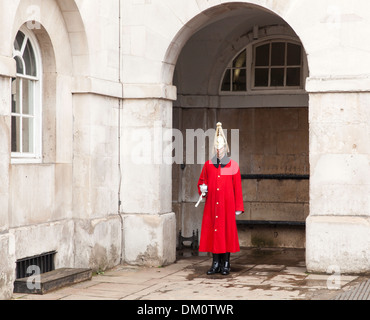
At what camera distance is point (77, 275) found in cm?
1009

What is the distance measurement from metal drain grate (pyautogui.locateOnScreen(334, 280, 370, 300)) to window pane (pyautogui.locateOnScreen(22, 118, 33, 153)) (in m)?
4.21

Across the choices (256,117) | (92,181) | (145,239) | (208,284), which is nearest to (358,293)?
(208,284)

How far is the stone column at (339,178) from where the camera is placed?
1075 cm

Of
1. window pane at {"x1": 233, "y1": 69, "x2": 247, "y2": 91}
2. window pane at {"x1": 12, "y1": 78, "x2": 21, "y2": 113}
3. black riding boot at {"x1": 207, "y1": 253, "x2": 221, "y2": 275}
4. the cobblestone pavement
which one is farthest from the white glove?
window pane at {"x1": 233, "y1": 69, "x2": 247, "y2": 91}

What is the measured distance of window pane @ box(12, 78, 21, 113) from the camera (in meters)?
10.0

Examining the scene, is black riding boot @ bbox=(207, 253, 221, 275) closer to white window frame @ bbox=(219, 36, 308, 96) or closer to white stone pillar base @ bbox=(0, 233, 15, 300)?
white stone pillar base @ bbox=(0, 233, 15, 300)

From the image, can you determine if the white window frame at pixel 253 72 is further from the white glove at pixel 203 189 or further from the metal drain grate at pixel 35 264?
the metal drain grate at pixel 35 264

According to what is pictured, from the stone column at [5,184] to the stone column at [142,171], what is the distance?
9.47 feet

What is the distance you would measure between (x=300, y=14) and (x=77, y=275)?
4.53 meters

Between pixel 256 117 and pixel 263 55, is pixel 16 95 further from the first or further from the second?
pixel 263 55

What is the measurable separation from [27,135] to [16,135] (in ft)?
1.03

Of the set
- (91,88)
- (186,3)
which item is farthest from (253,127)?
(91,88)

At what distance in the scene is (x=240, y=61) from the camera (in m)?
14.8
